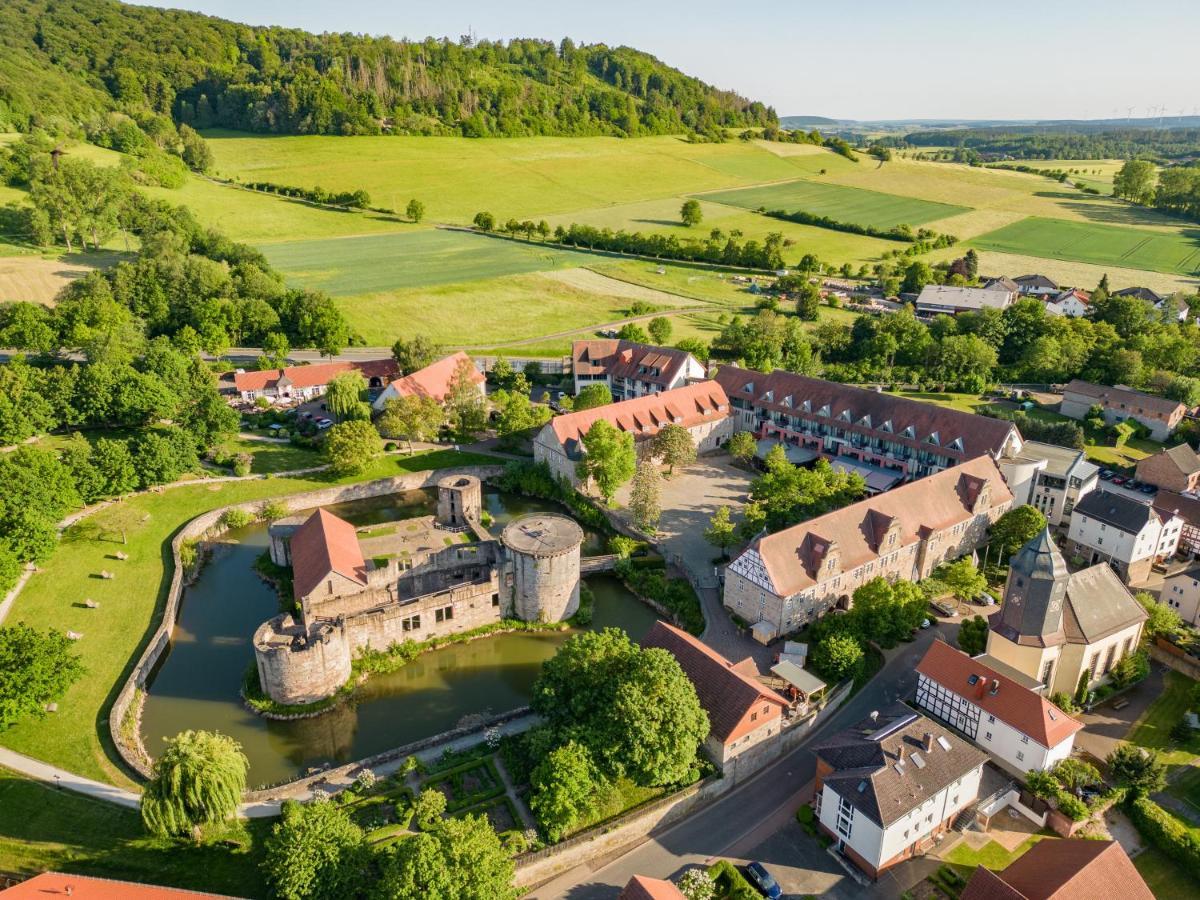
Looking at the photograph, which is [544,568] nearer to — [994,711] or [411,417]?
[994,711]

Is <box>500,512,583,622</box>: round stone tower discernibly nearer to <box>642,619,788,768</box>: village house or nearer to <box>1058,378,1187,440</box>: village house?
<box>642,619,788,768</box>: village house

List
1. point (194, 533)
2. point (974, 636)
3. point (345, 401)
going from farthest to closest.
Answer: point (345, 401) → point (194, 533) → point (974, 636)

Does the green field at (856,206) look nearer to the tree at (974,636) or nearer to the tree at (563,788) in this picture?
the tree at (974,636)

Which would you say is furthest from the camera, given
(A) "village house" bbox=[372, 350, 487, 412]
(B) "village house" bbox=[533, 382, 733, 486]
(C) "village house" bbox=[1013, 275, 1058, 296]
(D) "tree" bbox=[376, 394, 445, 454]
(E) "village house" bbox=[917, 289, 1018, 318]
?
(C) "village house" bbox=[1013, 275, 1058, 296]

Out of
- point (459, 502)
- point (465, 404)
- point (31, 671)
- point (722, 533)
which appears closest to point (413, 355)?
point (465, 404)

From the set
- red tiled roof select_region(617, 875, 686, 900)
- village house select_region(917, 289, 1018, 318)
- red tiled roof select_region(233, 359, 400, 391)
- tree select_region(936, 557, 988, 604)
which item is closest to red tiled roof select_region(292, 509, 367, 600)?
red tiled roof select_region(617, 875, 686, 900)

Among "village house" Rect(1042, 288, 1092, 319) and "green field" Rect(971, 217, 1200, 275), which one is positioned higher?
"green field" Rect(971, 217, 1200, 275)

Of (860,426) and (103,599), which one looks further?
(860,426)
